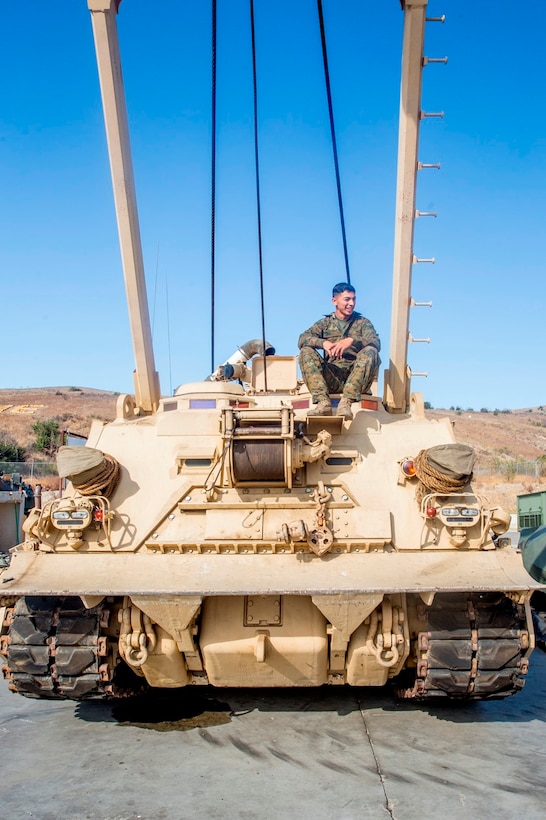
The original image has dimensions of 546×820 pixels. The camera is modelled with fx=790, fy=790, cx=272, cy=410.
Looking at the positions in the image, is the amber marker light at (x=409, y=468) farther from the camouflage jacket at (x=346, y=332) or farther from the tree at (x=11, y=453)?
the tree at (x=11, y=453)

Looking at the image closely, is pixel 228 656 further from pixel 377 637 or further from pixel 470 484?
pixel 470 484

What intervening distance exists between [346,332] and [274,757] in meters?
4.32

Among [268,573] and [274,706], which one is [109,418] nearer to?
[274,706]

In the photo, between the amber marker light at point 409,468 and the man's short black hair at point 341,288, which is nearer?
the amber marker light at point 409,468

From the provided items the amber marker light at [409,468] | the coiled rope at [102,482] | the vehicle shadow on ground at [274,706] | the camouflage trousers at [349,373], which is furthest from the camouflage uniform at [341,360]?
the vehicle shadow on ground at [274,706]

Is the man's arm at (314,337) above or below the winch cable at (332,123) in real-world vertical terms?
below

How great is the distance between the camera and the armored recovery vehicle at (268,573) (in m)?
6.04

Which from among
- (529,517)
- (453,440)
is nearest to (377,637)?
(453,440)

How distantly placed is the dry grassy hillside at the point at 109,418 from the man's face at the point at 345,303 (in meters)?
33.1

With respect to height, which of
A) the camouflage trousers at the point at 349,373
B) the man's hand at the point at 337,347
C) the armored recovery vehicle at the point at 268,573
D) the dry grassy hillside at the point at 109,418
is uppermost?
the man's hand at the point at 337,347

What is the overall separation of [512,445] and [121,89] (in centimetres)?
6380

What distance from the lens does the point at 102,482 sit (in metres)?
6.77

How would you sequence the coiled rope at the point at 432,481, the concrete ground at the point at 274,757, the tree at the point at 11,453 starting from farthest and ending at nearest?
the tree at the point at 11,453
the coiled rope at the point at 432,481
the concrete ground at the point at 274,757

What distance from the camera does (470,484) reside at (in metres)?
6.90
